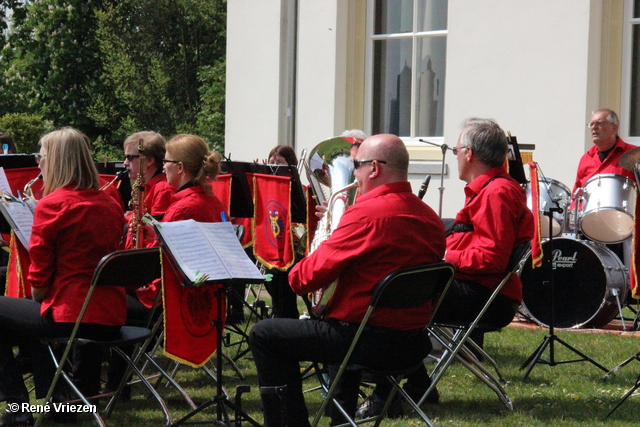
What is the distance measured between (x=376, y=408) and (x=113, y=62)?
1624cm

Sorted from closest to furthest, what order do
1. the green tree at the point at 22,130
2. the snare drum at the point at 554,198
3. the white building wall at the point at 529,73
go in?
the snare drum at the point at 554,198 < the white building wall at the point at 529,73 < the green tree at the point at 22,130

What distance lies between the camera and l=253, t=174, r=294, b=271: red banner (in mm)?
6613

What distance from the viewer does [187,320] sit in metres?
4.58

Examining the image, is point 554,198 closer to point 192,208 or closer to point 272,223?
point 272,223

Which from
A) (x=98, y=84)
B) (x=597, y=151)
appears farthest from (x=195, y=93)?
(x=597, y=151)

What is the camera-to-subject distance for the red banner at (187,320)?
4477 millimetres

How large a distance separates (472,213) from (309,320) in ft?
4.61

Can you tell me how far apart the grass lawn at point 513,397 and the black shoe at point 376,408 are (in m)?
0.06

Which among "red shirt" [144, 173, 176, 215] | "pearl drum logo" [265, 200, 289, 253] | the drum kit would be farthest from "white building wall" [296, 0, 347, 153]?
"red shirt" [144, 173, 176, 215]

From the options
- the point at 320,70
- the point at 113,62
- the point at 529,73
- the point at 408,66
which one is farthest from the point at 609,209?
the point at 113,62

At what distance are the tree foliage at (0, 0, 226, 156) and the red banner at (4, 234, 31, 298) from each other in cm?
1459

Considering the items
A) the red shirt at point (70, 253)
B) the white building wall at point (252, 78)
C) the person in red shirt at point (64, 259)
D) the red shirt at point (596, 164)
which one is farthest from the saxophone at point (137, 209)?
the white building wall at point (252, 78)

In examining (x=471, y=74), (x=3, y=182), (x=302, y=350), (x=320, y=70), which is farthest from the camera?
(x=320, y=70)

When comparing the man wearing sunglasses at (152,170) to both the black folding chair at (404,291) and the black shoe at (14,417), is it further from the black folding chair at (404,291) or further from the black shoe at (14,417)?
the black folding chair at (404,291)
